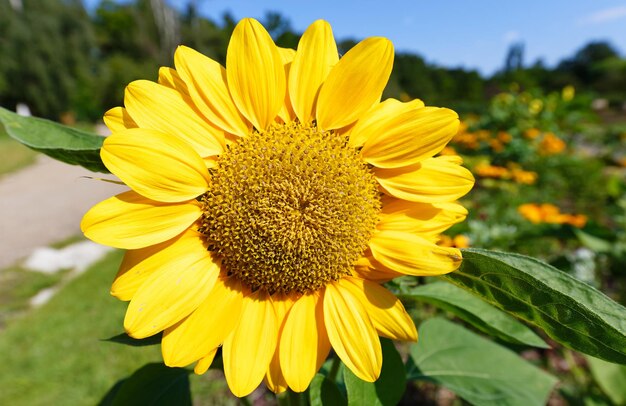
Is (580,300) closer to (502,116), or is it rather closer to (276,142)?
(276,142)

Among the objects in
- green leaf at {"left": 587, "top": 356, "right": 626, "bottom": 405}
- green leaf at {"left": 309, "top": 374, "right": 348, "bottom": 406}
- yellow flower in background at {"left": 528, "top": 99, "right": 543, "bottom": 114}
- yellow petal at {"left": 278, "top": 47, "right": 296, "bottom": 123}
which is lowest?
green leaf at {"left": 587, "top": 356, "right": 626, "bottom": 405}

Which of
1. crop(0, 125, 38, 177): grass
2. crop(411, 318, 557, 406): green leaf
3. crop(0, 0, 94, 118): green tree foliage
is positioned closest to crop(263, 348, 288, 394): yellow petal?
crop(411, 318, 557, 406): green leaf

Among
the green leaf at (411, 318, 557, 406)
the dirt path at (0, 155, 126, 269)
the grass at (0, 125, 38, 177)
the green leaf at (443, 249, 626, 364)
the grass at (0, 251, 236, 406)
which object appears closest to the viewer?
the green leaf at (443, 249, 626, 364)

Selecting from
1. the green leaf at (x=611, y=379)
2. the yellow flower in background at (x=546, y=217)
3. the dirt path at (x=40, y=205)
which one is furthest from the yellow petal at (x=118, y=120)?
the dirt path at (x=40, y=205)

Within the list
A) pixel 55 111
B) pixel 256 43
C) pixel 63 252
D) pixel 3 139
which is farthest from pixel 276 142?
pixel 55 111

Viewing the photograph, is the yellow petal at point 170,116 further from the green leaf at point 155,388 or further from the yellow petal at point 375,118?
the green leaf at point 155,388

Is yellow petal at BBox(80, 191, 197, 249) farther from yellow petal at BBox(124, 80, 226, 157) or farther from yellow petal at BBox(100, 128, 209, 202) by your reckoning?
yellow petal at BBox(124, 80, 226, 157)

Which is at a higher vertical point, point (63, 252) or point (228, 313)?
point (228, 313)
